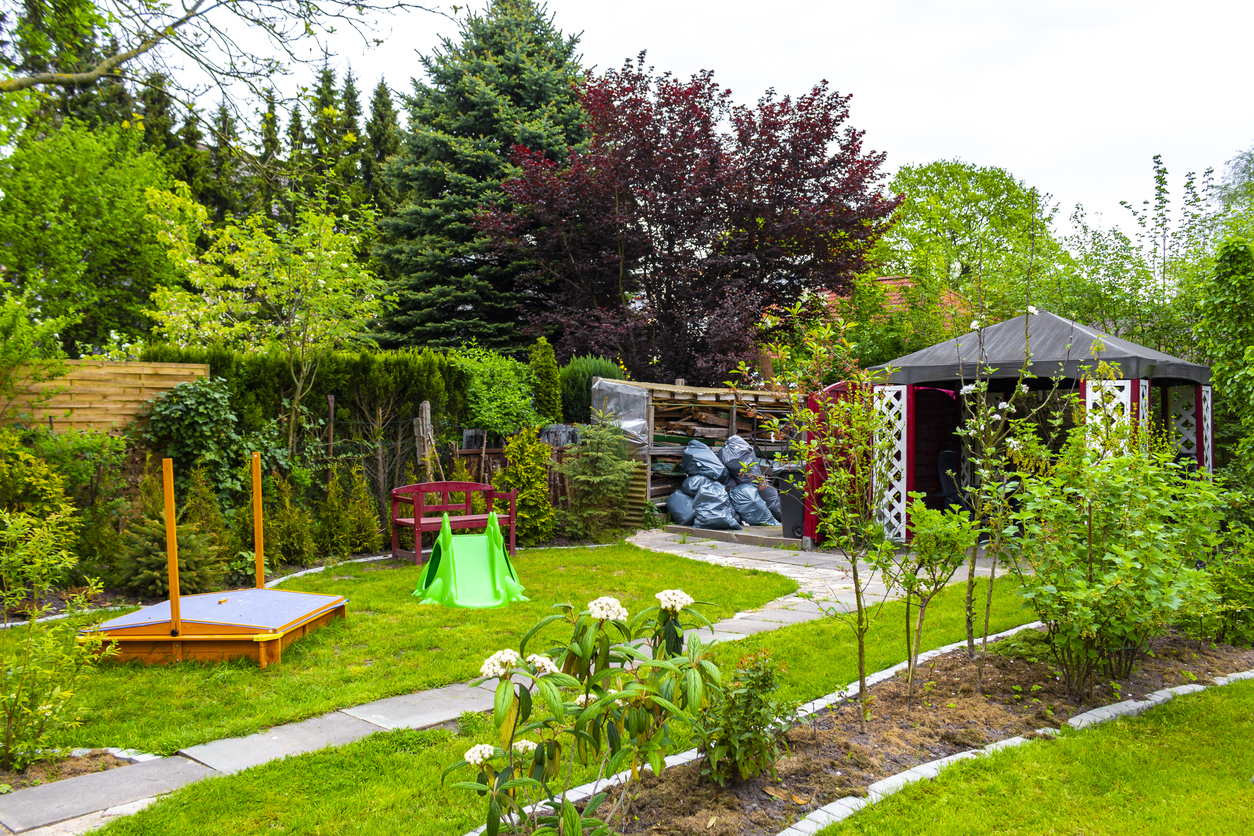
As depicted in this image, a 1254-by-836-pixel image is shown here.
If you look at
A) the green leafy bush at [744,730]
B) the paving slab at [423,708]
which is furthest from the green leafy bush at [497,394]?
the green leafy bush at [744,730]

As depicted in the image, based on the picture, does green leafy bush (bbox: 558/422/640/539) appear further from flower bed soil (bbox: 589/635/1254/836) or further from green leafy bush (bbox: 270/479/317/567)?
flower bed soil (bbox: 589/635/1254/836)

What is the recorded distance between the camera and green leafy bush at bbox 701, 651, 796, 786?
2.72 metres

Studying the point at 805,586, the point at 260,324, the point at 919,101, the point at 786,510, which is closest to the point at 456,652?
the point at 805,586

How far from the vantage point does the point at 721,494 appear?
10930 mm

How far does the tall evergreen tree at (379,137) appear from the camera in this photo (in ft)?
90.3

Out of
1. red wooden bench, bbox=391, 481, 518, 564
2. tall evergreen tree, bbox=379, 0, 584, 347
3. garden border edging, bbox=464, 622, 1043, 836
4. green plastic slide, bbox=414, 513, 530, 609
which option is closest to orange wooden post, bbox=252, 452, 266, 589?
green plastic slide, bbox=414, 513, 530, 609

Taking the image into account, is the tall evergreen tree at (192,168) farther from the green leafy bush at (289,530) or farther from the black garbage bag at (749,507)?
the black garbage bag at (749,507)

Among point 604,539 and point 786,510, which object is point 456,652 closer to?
point 604,539

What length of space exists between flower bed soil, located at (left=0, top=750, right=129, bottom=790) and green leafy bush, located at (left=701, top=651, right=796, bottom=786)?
8.28 ft

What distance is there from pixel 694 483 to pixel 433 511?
171 inches

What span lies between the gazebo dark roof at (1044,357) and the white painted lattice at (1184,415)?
35cm

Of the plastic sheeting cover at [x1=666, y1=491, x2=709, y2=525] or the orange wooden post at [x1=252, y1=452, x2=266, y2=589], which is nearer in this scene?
the orange wooden post at [x1=252, y1=452, x2=266, y2=589]

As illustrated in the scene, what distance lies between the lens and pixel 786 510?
983cm

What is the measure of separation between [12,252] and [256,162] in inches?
506
